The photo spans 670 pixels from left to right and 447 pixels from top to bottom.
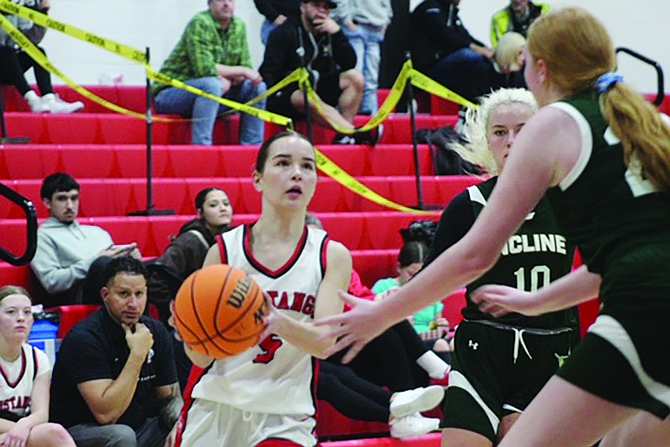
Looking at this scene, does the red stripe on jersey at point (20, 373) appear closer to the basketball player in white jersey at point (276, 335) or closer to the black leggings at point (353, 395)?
the black leggings at point (353, 395)

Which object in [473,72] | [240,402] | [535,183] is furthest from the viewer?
[473,72]

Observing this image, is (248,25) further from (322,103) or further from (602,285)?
(602,285)

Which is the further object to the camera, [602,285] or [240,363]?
[240,363]

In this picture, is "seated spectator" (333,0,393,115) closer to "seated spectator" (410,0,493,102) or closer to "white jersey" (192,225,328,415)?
"seated spectator" (410,0,493,102)

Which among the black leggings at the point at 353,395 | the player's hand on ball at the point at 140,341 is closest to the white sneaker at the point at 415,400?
the black leggings at the point at 353,395

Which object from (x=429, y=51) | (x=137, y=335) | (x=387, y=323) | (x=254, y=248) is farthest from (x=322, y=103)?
(x=387, y=323)

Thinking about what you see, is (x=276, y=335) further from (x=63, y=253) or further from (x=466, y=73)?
(x=466, y=73)

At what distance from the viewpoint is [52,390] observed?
19.1ft

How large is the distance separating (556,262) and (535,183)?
1.39 metres

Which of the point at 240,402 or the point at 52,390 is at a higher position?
the point at 240,402

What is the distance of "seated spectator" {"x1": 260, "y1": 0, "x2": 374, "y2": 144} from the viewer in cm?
955

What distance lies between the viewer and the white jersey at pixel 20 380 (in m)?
5.61

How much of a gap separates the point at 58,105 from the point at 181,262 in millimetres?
3124

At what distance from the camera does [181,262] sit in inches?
265
